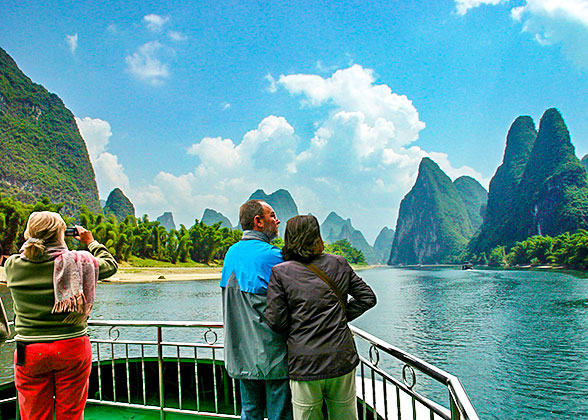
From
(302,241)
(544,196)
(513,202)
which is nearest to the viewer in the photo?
(302,241)

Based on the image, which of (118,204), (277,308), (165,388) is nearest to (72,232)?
(277,308)

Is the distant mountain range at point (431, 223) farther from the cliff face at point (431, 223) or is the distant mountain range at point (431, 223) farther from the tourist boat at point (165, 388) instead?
the tourist boat at point (165, 388)

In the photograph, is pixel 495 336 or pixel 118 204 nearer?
pixel 495 336

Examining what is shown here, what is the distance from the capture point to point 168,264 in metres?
63.5

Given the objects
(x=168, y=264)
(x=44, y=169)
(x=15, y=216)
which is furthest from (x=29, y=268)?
(x=44, y=169)

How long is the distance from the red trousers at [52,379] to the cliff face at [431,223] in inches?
6422

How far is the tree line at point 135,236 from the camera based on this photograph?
43.3 meters

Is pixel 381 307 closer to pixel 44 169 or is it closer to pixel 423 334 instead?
pixel 423 334

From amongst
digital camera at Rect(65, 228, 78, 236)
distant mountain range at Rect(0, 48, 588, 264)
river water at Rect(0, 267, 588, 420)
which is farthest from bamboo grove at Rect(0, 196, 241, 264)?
digital camera at Rect(65, 228, 78, 236)

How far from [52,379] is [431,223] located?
182 meters

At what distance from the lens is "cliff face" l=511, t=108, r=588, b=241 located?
86.9 meters

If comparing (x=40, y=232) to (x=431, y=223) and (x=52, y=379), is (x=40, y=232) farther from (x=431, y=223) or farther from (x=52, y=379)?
(x=431, y=223)

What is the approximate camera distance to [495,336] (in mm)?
14922

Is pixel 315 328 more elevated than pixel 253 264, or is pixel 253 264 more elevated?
pixel 253 264
